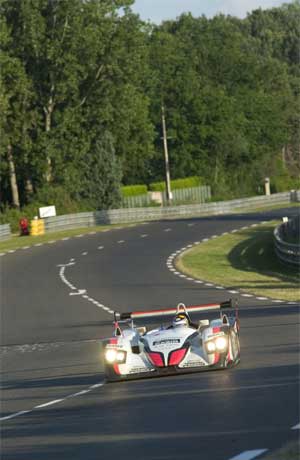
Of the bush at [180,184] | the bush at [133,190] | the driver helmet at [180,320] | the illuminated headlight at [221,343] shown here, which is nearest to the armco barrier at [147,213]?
the bush at [133,190]

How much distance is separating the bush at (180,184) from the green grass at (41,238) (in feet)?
105

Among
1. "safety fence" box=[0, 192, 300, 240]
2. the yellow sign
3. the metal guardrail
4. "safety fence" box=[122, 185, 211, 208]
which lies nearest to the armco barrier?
"safety fence" box=[0, 192, 300, 240]

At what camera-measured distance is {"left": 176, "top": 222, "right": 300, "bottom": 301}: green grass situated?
3366 cm

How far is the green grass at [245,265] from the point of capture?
110ft

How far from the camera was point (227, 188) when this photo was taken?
112m

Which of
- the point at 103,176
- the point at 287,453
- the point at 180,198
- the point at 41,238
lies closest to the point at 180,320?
the point at 287,453

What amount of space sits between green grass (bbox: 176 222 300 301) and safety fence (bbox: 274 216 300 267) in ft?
1.06

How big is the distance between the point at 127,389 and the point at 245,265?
27565mm

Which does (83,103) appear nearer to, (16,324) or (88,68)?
(88,68)

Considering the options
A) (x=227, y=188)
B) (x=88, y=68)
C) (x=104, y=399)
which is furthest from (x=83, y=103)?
(x=104, y=399)

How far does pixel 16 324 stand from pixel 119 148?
6738 centimetres

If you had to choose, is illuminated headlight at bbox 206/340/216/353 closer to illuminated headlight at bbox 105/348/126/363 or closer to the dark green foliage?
illuminated headlight at bbox 105/348/126/363

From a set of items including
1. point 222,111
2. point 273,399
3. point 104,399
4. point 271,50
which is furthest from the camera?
point 271,50

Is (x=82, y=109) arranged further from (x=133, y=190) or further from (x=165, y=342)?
(x=165, y=342)
